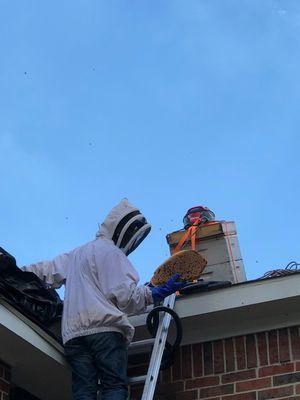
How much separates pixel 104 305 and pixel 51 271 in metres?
0.81

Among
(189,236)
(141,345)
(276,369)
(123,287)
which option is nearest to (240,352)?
(276,369)

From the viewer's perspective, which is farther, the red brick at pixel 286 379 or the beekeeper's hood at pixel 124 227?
the beekeeper's hood at pixel 124 227

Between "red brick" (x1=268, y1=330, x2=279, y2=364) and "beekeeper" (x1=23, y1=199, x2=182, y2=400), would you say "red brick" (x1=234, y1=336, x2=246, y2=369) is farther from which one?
"beekeeper" (x1=23, y1=199, x2=182, y2=400)

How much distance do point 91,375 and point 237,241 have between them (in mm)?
2045

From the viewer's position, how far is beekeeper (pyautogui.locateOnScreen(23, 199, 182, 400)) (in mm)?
5301

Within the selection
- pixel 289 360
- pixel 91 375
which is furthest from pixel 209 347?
pixel 91 375

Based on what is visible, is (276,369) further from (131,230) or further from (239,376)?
(131,230)

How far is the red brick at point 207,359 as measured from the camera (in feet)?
19.3

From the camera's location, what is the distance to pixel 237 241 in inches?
273

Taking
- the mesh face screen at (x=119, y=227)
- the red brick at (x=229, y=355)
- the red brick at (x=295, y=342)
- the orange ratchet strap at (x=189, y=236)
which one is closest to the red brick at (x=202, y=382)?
the red brick at (x=229, y=355)

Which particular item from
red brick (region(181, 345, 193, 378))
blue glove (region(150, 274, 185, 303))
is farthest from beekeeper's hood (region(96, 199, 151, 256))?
red brick (region(181, 345, 193, 378))

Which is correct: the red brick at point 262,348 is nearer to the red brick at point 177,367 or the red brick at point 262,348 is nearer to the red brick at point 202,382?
A: the red brick at point 202,382

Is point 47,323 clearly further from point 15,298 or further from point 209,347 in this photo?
point 209,347

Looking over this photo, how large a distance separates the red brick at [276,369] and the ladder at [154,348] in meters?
0.67
